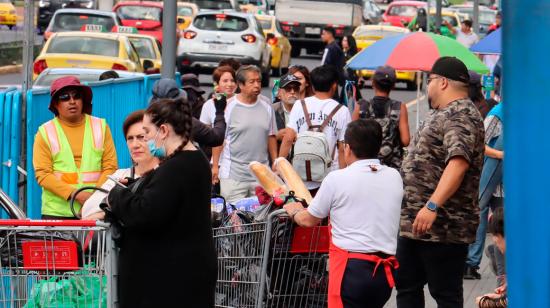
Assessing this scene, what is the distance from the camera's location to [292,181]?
23.1 ft

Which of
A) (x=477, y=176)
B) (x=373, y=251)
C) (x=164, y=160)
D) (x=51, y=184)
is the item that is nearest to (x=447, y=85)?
(x=477, y=176)

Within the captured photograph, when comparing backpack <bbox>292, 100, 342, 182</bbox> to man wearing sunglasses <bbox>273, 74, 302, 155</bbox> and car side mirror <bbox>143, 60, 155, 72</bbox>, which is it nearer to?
man wearing sunglasses <bbox>273, 74, 302, 155</bbox>

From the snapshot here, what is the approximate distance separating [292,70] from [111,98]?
186cm

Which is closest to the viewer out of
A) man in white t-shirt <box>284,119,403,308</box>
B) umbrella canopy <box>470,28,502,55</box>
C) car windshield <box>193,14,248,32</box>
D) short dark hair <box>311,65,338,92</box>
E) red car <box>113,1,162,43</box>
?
man in white t-shirt <box>284,119,403,308</box>

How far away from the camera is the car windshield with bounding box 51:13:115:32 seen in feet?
93.2

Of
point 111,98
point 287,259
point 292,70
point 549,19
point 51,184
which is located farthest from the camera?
point 292,70

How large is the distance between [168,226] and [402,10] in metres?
49.7

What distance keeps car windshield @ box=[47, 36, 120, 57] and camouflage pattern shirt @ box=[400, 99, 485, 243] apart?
1537 cm

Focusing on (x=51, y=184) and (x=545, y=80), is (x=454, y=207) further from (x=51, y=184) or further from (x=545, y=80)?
(x=545, y=80)

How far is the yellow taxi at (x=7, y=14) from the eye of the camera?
3001cm

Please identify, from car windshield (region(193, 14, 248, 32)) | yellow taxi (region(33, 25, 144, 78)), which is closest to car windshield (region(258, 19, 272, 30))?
car windshield (region(193, 14, 248, 32))

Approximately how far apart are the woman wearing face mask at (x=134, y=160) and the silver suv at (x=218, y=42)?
2326cm

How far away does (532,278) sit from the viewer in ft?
6.24

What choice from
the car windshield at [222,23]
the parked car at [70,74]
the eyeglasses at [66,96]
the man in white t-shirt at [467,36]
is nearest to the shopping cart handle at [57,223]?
the eyeglasses at [66,96]
